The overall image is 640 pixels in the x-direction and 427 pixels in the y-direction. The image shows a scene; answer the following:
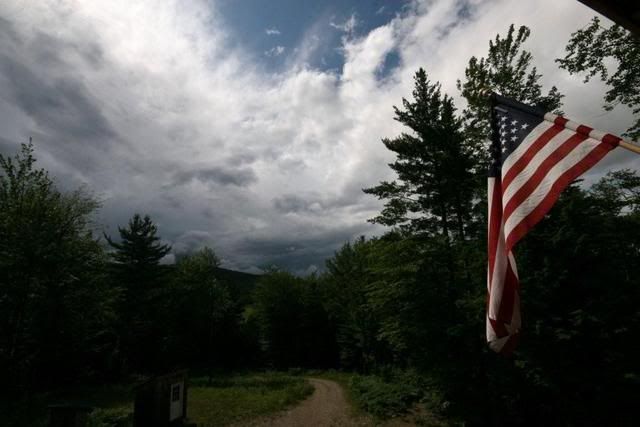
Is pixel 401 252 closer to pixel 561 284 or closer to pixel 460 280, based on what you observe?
pixel 460 280

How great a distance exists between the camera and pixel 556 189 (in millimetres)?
3586

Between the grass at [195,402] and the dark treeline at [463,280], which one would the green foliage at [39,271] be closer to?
the dark treeline at [463,280]

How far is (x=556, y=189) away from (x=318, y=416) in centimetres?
1837

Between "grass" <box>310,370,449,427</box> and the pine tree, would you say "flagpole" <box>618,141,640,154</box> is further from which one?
the pine tree

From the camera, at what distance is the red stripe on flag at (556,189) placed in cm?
343

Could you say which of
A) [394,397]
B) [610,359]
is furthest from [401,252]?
[394,397]

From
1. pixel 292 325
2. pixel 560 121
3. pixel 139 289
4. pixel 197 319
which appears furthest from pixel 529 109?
pixel 292 325

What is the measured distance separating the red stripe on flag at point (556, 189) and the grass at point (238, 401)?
57.0 feet

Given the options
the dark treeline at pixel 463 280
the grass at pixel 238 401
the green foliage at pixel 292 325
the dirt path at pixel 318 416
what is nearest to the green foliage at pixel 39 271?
the dark treeline at pixel 463 280

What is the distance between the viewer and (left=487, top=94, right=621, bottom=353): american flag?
3564 millimetres

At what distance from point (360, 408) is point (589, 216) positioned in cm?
1599

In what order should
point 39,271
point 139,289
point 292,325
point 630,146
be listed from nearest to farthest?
point 630,146, point 39,271, point 139,289, point 292,325

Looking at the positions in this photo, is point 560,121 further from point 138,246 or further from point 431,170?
point 138,246

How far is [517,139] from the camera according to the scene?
4.18 metres
